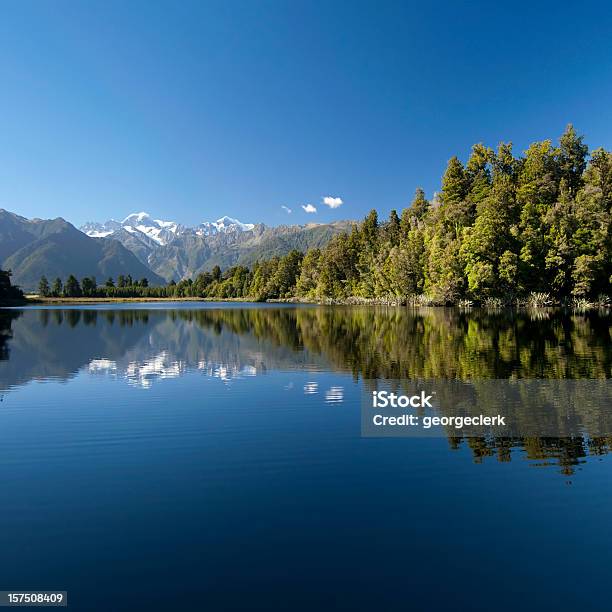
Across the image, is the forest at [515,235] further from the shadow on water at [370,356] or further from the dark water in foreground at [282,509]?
the dark water in foreground at [282,509]

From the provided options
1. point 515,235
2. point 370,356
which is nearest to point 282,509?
point 370,356

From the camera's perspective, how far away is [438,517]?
866 cm

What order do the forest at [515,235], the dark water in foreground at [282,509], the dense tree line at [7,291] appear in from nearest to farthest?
the dark water in foreground at [282,509] → the forest at [515,235] → the dense tree line at [7,291]

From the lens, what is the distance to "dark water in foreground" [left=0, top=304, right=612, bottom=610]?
659cm

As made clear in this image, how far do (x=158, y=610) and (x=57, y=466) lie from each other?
6.99 meters

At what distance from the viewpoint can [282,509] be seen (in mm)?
9000

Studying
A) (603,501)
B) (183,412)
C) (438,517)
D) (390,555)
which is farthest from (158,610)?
(183,412)

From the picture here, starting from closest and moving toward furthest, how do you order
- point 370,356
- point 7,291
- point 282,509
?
point 282,509 < point 370,356 < point 7,291

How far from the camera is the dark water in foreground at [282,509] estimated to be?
6594 mm

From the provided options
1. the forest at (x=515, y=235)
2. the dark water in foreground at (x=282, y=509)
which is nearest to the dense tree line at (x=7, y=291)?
the forest at (x=515, y=235)

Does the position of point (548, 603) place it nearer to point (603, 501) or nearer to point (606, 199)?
point (603, 501)

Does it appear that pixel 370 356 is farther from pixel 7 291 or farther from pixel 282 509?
pixel 7 291

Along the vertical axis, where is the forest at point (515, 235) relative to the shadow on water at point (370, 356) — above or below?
above

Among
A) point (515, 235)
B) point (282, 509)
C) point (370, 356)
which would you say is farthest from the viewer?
point (515, 235)
